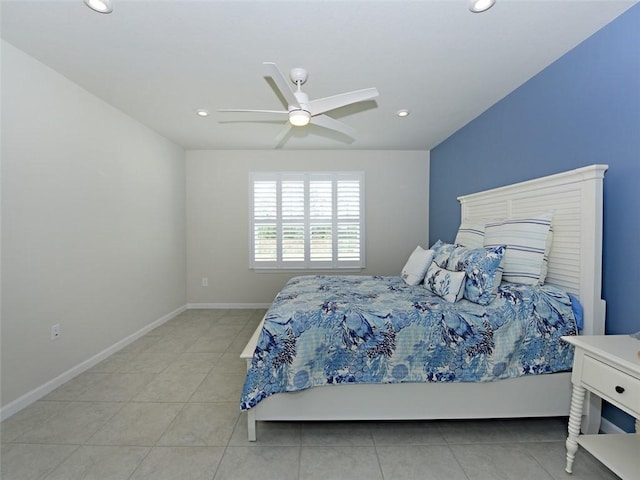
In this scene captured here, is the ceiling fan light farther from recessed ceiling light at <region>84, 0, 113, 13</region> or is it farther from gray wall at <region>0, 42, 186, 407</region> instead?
gray wall at <region>0, 42, 186, 407</region>

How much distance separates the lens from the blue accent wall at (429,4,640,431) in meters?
1.66

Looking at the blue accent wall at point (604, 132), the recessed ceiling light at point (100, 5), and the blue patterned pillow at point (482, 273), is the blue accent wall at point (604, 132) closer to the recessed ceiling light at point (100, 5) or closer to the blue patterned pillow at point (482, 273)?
the blue patterned pillow at point (482, 273)

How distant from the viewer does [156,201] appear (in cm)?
374

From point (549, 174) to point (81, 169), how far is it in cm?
388

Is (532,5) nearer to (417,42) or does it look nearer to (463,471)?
(417,42)


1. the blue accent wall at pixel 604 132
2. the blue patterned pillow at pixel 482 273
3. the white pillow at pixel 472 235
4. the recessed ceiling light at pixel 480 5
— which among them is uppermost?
the recessed ceiling light at pixel 480 5

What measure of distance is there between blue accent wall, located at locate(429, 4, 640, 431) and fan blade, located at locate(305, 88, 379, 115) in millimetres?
1356

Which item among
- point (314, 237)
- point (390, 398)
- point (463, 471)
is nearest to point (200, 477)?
point (390, 398)

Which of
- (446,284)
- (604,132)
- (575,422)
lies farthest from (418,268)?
(604,132)

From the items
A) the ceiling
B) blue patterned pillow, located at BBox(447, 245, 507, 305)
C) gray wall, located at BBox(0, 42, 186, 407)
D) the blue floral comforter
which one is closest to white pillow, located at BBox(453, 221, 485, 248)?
blue patterned pillow, located at BBox(447, 245, 507, 305)

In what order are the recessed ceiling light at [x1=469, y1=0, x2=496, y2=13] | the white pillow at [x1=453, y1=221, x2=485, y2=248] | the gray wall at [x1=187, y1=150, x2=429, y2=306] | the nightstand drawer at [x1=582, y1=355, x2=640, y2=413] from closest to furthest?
the nightstand drawer at [x1=582, y1=355, x2=640, y2=413] → the recessed ceiling light at [x1=469, y1=0, x2=496, y2=13] → the white pillow at [x1=453, y1=221, x2=485, y2=248] → the gray wall at [x1=187, y1=150, x2=429, y2=306]

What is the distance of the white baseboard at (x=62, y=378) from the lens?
1.97 meters

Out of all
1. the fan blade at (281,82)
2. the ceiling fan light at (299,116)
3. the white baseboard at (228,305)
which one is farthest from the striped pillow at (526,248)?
the white baseboard at (228,305)

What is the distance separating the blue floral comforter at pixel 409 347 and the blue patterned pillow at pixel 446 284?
23 centimetres
